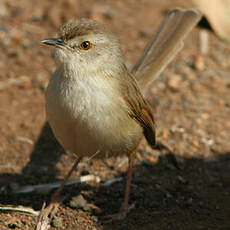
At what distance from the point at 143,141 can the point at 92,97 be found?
2379 mm

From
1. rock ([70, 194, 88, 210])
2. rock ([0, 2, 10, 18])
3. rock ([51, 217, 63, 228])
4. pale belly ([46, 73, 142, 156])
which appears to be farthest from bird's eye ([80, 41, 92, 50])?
rock ([0, 2, 10, 18])

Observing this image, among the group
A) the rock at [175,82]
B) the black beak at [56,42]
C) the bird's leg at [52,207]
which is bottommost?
the bird's leg at [52,207]

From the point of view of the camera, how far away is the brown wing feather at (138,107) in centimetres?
513

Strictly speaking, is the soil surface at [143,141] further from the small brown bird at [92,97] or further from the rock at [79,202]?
the small brown bird at [92,97]

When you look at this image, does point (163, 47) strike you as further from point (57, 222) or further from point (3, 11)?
point (3, 11)

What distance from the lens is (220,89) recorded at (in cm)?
781

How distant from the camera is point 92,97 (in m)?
4.59

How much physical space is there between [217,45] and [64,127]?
4987 millimetres

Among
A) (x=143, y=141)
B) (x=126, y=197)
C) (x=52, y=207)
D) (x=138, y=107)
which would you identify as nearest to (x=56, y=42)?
(x=138, y=107)

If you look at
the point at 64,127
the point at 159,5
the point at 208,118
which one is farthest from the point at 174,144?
the point at 159,5

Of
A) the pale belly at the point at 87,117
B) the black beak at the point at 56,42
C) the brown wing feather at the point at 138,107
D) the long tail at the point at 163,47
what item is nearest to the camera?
the pale belly at the point at 87,117

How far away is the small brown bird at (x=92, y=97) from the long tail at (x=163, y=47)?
0.79 m

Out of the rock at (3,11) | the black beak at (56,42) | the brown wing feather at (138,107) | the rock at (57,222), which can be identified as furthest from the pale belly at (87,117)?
the rock at (3,11)

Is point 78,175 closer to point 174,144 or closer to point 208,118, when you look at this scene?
point 174,144
